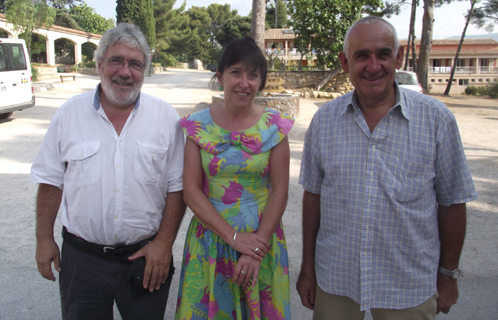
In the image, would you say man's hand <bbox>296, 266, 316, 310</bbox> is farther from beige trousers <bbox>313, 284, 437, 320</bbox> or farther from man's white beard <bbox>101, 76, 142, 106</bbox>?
man's white beard <bbox>101, 76, 142, 106</bbox>

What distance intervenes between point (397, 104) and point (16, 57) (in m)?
11.2

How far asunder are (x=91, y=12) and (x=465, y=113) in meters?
36.1

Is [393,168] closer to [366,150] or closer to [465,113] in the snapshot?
[366,150]

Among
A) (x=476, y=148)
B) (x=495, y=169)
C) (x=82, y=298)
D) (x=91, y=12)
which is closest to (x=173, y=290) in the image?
(x=82, y=298)

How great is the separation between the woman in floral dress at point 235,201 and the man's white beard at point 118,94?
315mm

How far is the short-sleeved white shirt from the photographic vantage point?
1.96 m

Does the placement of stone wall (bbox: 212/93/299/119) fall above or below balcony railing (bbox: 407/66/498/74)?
below

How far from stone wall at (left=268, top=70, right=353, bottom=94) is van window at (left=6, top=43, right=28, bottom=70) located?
12.7 m

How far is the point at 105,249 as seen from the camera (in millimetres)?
1979

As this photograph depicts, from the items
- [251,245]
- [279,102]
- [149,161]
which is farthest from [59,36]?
[251,245]

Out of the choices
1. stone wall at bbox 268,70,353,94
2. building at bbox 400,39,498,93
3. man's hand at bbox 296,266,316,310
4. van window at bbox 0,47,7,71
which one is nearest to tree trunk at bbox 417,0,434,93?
stone wall at bbox 268,70,353,94

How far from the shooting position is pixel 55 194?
2.06 meters

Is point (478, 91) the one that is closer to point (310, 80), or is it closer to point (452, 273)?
point (310, 80)

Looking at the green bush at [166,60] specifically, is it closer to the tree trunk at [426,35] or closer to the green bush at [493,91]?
the tree trunk at [426,35]
